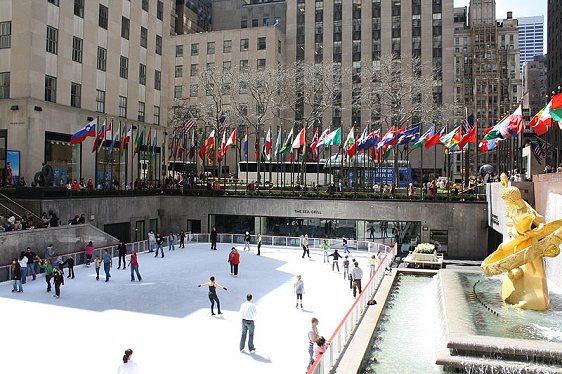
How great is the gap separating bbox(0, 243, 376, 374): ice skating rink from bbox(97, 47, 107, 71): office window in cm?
2135

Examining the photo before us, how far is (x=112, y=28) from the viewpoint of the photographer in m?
42.5

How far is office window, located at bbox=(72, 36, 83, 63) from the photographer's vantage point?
37.9 metres

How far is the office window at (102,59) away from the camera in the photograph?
41.1 m

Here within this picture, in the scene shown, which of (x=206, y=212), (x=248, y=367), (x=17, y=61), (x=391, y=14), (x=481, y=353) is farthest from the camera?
(x=391, y=14)

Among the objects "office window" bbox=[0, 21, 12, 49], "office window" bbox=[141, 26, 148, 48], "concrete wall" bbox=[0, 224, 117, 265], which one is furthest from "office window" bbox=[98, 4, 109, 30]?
"concrete wall" bbox=[0, 224, 117, 265]

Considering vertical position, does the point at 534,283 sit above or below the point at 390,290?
above

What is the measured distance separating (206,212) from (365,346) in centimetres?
2997

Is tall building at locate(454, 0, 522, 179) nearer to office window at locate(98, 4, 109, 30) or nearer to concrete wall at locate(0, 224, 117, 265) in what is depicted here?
office window at locate(98, 4, 109, 30)

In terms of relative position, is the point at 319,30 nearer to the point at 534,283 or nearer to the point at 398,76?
the point at 398,76

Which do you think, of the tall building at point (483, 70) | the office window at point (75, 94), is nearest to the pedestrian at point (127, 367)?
the office window at point (75, 94)

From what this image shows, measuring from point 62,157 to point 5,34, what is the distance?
8.94 meters

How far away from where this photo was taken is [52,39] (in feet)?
117

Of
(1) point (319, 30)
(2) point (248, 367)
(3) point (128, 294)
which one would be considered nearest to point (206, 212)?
(3) point (128, 294)

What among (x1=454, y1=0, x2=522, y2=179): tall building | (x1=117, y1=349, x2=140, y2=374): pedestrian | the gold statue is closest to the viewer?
(x1=117, y1=349, x2=140, y2=374): pedestrian
